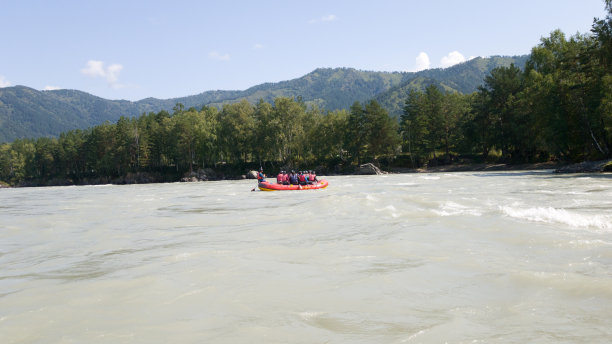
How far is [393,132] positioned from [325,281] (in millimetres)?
61487

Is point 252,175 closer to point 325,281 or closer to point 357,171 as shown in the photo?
point 357,171

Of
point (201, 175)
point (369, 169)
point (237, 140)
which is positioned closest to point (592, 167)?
point (369, 169)

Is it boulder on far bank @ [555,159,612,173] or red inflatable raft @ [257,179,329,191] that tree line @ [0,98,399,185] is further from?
red inflatable raft @ [257,179,329,191]

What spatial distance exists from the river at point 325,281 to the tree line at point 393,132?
108ft

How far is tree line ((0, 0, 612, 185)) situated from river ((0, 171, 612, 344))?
32833 mm

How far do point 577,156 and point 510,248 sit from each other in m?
44.9

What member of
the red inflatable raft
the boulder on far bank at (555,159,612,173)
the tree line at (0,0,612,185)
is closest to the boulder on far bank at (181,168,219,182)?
the tree line at (0,0,612,185)

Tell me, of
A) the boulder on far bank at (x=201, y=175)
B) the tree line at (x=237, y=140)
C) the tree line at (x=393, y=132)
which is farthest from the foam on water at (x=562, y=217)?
the boulder on far bank at (x=201, y=175)

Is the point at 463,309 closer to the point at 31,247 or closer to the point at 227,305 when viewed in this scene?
the point at 227,305

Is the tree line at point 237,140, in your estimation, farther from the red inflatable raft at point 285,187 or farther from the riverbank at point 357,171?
the red inflatable raft at point 285,187

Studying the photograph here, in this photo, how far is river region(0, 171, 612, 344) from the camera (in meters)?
4.88

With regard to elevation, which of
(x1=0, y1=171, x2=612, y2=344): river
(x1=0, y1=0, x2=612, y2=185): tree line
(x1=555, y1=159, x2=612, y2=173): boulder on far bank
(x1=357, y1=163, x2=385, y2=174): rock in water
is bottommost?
(x1=0, y1=171, x2=612, y2=344): river

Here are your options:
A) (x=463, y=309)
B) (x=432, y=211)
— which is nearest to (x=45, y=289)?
(x=463, y=309)

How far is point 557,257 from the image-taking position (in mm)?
7680
